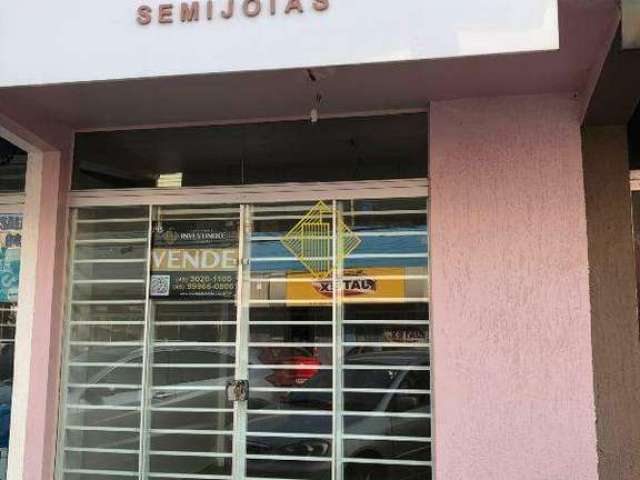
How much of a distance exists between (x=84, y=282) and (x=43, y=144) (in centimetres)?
112

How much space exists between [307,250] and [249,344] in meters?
0.83

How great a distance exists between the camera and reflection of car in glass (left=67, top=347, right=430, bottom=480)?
4.84 metres

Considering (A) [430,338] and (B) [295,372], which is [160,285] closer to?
(B) [295,372]

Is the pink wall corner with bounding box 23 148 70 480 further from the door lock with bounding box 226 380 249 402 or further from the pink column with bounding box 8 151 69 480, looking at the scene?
the door lock with bounding box 226 380 249 402

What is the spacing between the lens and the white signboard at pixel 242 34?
3.45m

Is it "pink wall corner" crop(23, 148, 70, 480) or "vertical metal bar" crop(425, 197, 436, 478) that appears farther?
A: "pink wall corner" crop(23, 148, 70, 480)

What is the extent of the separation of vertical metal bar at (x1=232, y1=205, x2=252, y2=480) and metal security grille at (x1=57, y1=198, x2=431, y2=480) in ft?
0.03

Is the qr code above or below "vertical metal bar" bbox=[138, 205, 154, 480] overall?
above

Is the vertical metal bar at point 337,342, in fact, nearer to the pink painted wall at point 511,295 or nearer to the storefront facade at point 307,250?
the storefront facade at point 307,250

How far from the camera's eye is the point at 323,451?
4.91 meters

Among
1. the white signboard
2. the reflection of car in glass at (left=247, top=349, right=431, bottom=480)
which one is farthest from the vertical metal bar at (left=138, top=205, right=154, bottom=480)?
the white signboard

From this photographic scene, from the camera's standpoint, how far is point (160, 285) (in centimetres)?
533

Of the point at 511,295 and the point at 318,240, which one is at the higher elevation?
the point at 318,240

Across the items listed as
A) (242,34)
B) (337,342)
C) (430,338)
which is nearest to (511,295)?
(430,338)
